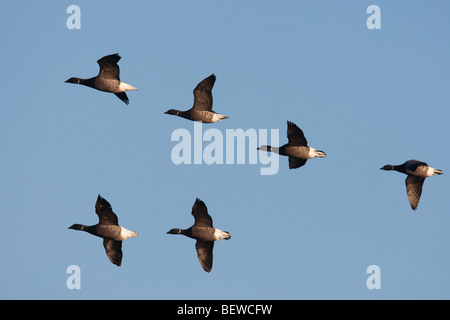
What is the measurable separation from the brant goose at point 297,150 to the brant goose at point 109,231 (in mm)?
7748

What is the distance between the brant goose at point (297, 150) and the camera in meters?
49.8

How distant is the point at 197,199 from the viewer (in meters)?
48.5

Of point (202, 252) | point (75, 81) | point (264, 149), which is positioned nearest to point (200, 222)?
point (202, 252)

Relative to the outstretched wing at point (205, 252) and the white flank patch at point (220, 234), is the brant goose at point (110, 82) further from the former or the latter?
the outstretched wing at point (205, 252)

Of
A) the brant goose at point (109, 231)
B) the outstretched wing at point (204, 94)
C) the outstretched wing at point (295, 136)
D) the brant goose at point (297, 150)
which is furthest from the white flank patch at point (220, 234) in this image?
the outstretched wing at point (204, 94)

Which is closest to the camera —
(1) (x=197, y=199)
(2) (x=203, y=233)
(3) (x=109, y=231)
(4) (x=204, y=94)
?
(1) (x=197, y=199)

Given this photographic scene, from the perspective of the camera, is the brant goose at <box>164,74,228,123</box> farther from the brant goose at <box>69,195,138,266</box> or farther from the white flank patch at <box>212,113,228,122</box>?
the brant goose at <box>69,195,138,266</box>

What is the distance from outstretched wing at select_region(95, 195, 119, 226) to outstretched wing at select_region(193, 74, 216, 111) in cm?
627

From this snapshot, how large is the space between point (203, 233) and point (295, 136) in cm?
596

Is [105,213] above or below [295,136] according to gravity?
below

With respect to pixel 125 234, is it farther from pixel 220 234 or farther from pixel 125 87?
pixel 125 87

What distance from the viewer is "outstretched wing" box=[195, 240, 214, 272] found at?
50.0 m

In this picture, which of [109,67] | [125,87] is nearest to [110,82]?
[125,87]

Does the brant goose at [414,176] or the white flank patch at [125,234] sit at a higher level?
the brant goose at [414,176]
